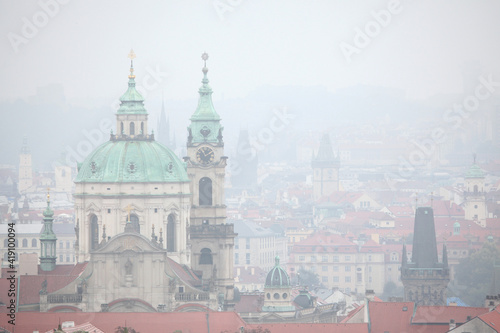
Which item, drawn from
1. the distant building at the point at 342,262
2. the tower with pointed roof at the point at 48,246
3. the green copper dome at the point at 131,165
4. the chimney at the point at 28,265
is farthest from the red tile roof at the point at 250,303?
the distant building at the point at 342,262

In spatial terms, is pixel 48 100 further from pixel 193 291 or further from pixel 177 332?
pixel 177 332

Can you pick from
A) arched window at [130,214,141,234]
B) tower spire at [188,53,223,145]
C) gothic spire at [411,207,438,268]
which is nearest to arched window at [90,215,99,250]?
arched window at [130,214,141,234]

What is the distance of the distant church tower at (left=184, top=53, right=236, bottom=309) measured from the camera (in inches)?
4001

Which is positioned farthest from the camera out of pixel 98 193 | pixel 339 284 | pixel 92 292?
pixel 339 284

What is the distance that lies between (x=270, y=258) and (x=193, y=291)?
98.0 meters

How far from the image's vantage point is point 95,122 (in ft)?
634

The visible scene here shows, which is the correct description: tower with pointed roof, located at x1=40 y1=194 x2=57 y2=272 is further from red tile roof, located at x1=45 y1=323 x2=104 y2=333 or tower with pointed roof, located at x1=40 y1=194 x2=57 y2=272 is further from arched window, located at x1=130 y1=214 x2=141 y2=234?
red tile roof, located at x1=45 y1=323 x2=104 y2=333

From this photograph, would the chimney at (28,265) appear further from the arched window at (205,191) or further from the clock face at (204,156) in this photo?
the clock face at (204,156)

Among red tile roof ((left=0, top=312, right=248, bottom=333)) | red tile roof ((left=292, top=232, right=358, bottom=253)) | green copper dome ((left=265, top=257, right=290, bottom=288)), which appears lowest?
red tile roof ((left=0, top=312, right=248, bottom=333))

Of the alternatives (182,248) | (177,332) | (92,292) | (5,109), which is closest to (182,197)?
(182,248)

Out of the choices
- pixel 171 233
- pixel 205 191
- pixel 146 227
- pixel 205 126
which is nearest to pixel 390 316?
pixel 171 233

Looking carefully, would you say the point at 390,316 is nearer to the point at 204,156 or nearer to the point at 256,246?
the point at 204,156

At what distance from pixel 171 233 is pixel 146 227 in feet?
5.85

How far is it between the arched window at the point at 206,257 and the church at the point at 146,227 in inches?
2.1
